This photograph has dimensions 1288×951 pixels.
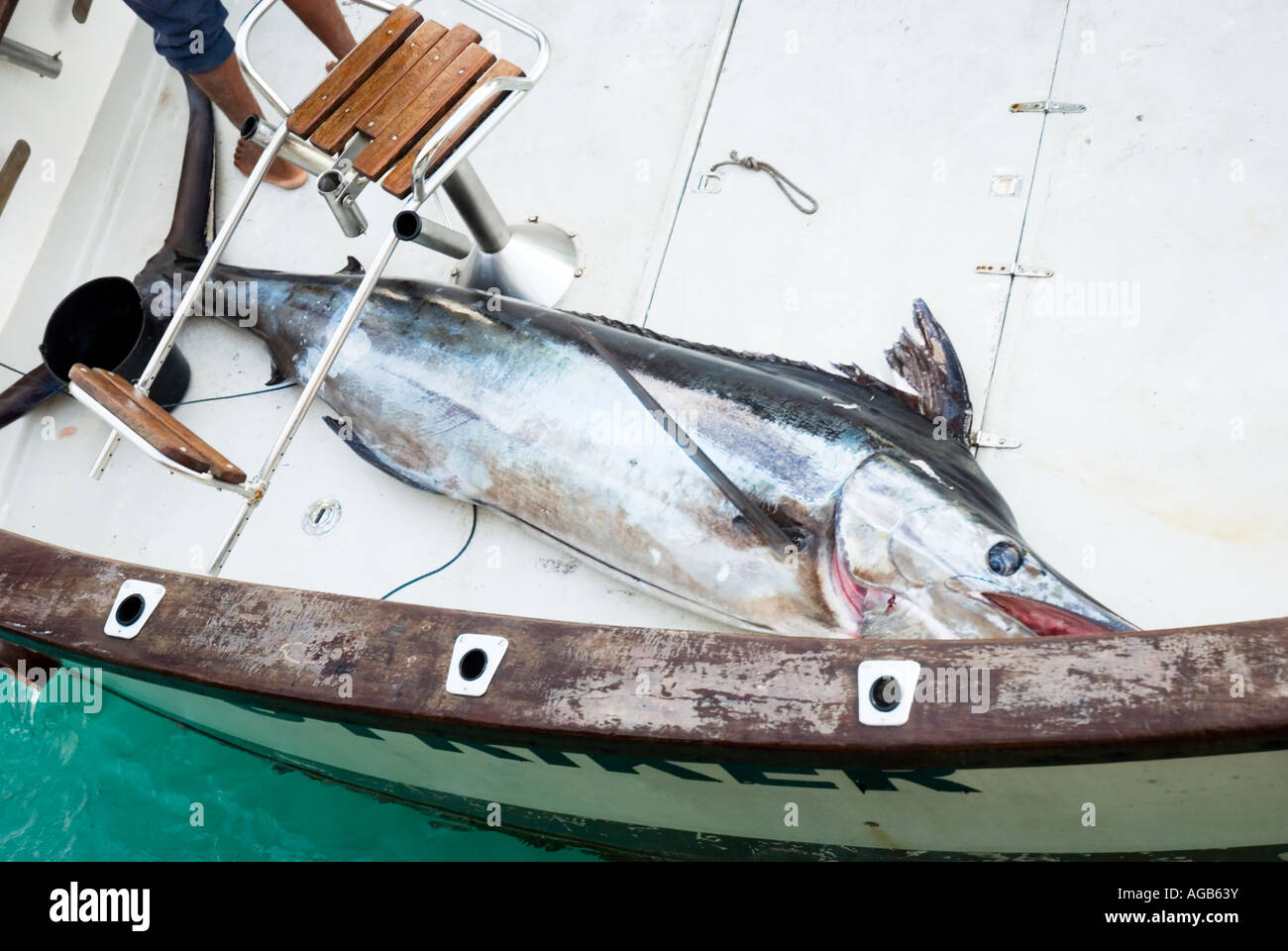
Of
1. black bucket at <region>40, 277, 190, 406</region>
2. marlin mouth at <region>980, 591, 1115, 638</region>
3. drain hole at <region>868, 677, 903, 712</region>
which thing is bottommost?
drain hole at <region>868, 677, 903, 712</region>

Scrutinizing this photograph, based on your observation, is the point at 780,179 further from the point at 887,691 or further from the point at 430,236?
the point at 887,691

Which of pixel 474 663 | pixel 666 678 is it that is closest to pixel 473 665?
pixel 474 663

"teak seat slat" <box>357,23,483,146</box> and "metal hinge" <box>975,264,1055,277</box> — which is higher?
"teak seat slat" <box>357,23,483,146</box>

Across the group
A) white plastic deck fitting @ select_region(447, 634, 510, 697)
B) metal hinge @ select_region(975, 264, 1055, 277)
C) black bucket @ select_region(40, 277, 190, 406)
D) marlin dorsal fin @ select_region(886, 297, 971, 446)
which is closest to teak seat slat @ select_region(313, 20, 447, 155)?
black bucket @ select_region(40, 277, 190, 406)

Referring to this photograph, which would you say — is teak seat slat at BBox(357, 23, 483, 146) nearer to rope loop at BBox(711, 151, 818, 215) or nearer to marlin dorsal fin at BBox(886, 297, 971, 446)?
rope loop at BBox(711, 151, 818, 215)

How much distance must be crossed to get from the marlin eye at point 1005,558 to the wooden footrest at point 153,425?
1.45 m

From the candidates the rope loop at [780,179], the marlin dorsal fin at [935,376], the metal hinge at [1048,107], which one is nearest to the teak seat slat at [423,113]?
the rope loop at [780,179]

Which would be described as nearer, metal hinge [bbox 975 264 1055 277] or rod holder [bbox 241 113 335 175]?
rod holder [bbox 241 113 335 175]

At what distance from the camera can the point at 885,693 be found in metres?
1.70

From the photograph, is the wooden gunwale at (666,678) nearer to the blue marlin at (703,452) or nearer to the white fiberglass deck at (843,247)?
the blue marlin at (703,452)

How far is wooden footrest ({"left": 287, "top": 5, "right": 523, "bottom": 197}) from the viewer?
239cm

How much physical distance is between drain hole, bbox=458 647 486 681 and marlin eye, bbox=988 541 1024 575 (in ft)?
3.25
